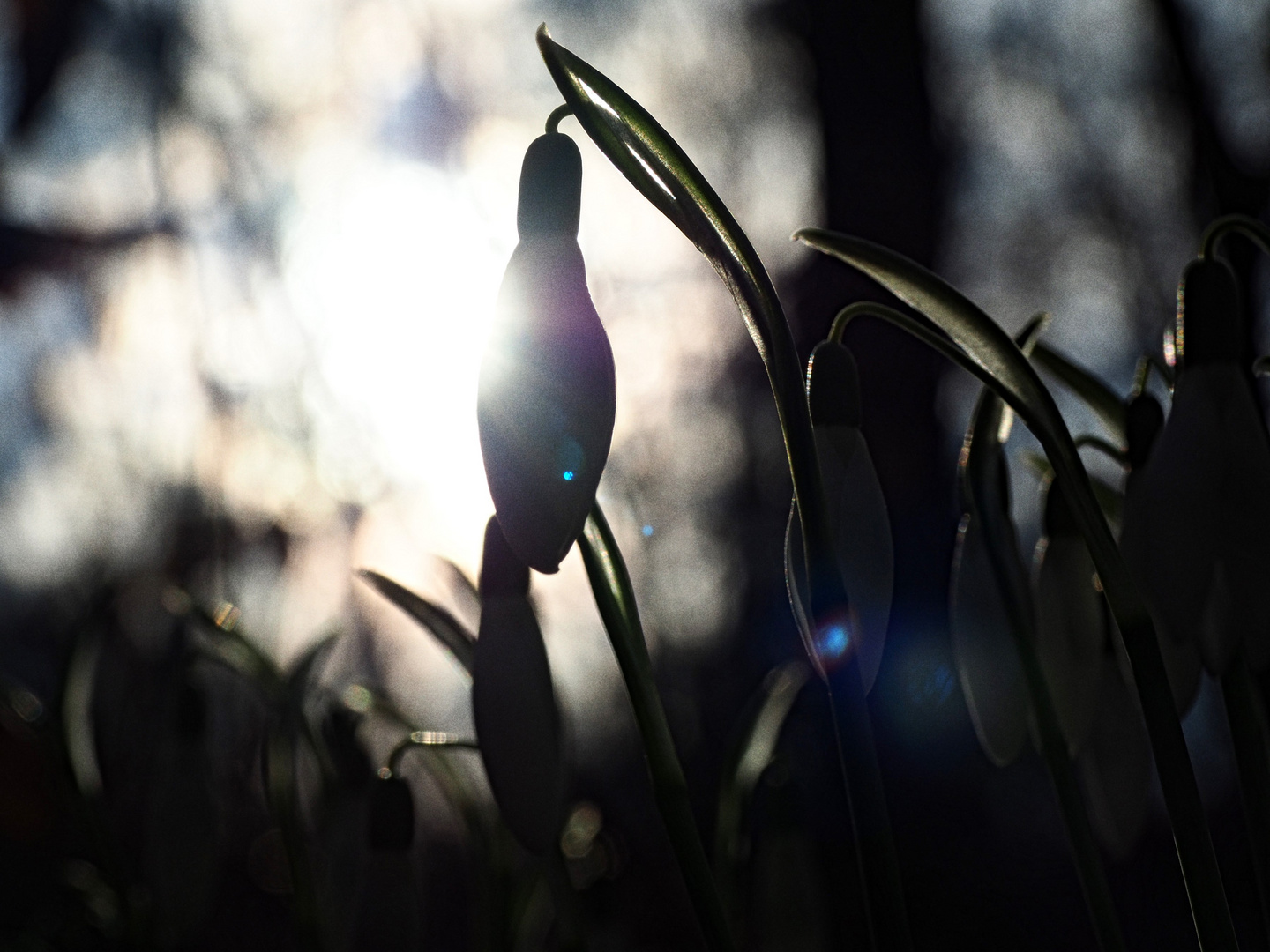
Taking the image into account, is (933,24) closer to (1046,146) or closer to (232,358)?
(1046,146)

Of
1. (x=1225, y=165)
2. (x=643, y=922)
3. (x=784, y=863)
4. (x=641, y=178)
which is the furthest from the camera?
(x=643, y=922)

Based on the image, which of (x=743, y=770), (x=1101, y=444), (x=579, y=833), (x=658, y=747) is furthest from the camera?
(x=579, y=833)

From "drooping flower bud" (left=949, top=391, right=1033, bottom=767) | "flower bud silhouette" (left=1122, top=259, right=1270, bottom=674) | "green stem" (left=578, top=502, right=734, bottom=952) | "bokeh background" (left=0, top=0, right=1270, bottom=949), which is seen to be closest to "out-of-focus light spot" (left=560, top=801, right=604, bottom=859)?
"drooping flower bud" (left=949, top=391, right=1033, bottom=767)

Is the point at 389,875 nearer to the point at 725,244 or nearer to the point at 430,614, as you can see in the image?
the point at 430,614

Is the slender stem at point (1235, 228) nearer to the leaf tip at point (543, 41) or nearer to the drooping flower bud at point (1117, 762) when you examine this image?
the drooping flower bud at point (1117, 762)

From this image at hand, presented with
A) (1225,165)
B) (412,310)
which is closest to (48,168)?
(412,310)

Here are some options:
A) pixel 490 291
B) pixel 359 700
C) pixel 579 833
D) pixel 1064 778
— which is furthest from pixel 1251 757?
pixel 490 291

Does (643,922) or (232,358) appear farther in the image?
(643,922)
